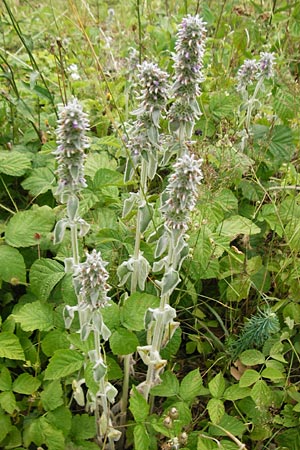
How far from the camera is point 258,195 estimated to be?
8.25 ft

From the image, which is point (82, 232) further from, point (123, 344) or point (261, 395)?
point (261, 395)

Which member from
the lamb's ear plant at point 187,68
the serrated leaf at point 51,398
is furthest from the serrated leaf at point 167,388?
the lamb's ear plant at point 187,68

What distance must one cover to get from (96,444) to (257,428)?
0.60 meters

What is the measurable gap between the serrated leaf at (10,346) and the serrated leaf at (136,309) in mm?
397

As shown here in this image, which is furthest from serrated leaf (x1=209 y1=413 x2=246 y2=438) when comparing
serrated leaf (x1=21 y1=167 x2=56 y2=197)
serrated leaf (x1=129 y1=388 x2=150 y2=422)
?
serrated leaf (x1=21 y1=167 x2=56 y2=197)

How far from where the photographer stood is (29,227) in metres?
2.04

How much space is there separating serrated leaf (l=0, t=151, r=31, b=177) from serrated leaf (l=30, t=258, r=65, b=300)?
521mm

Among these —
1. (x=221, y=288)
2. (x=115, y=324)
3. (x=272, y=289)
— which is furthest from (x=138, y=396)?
(x=272, y=289)

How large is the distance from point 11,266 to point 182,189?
0.88m

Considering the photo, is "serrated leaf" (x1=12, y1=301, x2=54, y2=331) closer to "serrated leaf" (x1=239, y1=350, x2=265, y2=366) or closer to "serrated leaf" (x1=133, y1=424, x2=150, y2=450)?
"serrated leaf" (x1=133, y1=424, x2=150, y2=450)

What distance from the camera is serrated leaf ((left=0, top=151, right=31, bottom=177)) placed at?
225 cm

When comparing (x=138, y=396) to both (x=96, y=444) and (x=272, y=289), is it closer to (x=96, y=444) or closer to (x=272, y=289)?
(x=96, y=444)

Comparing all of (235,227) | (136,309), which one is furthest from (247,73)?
(136,309)

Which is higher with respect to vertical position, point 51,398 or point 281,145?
point 281,145
